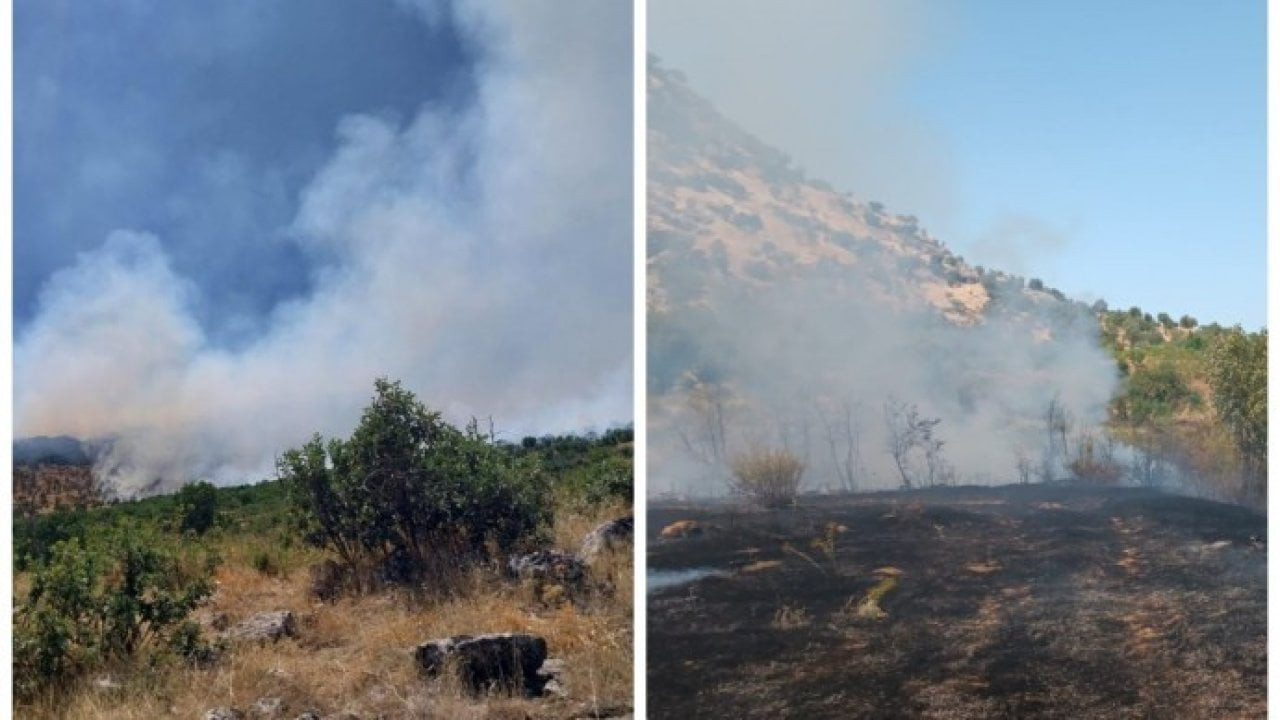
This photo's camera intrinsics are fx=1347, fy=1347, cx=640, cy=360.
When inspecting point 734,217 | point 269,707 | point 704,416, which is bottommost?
point 269,707

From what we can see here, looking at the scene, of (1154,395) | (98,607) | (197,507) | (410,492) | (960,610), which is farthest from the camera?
(1154,395)

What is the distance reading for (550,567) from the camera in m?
6.18

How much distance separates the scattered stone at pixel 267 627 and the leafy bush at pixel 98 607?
0.20 metres

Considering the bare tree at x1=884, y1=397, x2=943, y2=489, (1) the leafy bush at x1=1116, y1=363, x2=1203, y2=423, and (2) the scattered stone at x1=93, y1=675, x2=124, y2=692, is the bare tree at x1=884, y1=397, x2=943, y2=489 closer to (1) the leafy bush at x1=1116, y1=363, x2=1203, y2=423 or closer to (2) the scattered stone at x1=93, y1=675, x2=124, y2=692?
(1) the leafy bush at x1=1116, y1=363, x2=1203, y2=423

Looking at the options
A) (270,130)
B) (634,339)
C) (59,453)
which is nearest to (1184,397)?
(634,339)

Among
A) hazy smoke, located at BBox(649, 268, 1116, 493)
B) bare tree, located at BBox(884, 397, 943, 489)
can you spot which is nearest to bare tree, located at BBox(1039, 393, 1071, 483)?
hazy smoke, located at BBox(649, 268, 1116, 493)

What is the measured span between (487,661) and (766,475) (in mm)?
1466

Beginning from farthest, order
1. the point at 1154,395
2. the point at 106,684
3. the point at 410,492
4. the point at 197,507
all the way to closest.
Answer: the point at 1154,395, the point at 410,492, the point at 197,507, the point at 106,684

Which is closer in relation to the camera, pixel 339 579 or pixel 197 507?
pixel 197 507

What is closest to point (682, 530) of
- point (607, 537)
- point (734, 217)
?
point (607, 537)

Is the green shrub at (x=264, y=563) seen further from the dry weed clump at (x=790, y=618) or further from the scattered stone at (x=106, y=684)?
the dry weed clump at (x=790, y=618)

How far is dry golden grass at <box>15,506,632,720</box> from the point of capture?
5527 millimetres

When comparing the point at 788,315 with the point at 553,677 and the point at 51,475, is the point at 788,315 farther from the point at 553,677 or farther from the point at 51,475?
the point at 51,475

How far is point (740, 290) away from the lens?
600cm
